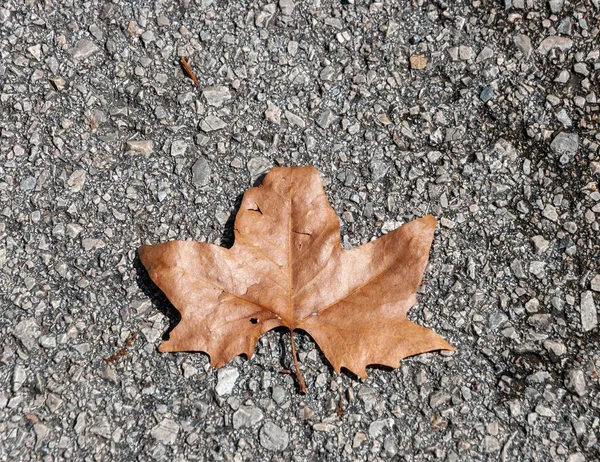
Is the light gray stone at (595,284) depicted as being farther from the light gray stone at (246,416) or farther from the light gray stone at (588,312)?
the light gray stone at (246,416)

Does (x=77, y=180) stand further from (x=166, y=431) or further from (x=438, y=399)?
(x=438, y=399)

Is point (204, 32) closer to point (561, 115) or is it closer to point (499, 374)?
point (561, 115)

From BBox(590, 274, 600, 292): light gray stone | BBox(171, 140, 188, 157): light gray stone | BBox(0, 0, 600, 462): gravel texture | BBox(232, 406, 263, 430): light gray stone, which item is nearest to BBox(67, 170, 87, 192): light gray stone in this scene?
BBox(0, 0, 600, 462): gravel texture

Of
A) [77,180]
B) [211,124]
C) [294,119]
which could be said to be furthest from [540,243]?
[77,180]

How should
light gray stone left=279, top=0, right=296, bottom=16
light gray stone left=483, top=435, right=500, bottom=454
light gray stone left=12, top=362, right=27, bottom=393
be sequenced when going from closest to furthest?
1. light gray stone left=483, top=435, right=500, bottom=454
2. light gray stone left=12, top=362, right=27, bottom=393
3. light gray stone left=279, top=0, right=296, bottom=16

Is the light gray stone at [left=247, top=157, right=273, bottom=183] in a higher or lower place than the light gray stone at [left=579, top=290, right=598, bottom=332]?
higher

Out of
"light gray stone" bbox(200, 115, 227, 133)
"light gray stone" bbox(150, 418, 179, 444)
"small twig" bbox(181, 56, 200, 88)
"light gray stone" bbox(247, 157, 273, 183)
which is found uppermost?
"small twig" bbox(181, 56, 200, 88)

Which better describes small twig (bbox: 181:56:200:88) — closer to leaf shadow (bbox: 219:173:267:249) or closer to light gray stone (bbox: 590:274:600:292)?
leaf shadow (bbox: 219:173:267:249)
